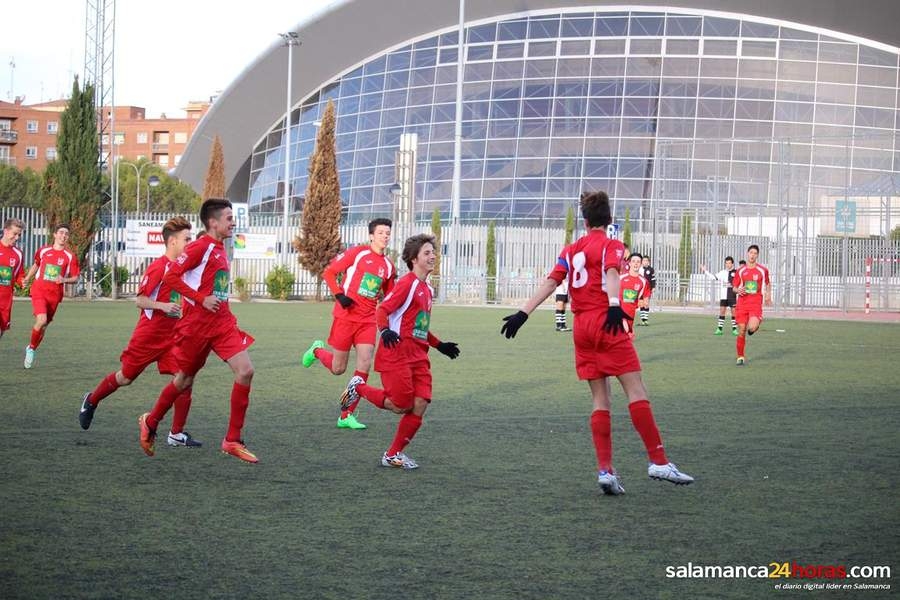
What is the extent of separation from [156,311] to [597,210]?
377cm

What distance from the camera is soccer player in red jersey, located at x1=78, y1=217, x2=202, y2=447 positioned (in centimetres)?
870

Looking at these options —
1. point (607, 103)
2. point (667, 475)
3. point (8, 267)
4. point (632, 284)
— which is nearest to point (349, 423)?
point (667, 475)

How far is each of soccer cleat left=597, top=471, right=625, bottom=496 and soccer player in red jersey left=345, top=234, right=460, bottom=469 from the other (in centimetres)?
142

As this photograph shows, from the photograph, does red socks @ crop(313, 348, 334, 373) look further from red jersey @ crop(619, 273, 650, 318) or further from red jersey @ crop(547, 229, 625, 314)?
red jersey @ crop(619, 273, 650, 318)

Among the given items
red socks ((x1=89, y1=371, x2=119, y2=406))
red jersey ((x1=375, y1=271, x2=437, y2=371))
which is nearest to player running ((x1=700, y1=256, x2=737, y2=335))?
red jersey ((x1=375, y1=271, x2=437, y2=371))

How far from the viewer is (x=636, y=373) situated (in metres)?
7.04

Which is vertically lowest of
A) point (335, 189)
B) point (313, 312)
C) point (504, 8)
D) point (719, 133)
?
point (313, 312)

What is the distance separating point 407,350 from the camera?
790 centimetres

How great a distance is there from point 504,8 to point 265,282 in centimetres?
2946

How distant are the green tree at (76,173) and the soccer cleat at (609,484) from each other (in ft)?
116

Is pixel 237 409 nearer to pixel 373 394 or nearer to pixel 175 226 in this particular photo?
pixel 373 394

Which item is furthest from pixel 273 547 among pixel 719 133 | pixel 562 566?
pixel 719 133

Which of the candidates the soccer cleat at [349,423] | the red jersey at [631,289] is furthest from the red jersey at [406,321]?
the red jersey at [631,289]

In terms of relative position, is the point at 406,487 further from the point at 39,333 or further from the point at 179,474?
the point at 39,333
